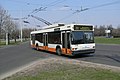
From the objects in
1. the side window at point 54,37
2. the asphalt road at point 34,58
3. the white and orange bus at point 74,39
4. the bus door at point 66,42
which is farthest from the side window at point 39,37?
the bus door at point 66,42

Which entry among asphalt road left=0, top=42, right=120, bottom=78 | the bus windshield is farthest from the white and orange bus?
asphalt road left=0, top=42, right=120, bottom=78

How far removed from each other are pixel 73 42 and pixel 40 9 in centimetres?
2288

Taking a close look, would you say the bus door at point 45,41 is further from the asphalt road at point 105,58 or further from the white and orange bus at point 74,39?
the asphalt road at point 105,58

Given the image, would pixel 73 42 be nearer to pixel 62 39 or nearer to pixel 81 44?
pixel 81 44

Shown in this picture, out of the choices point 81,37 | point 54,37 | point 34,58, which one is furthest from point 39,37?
point 81,37

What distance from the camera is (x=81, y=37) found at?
2058cm

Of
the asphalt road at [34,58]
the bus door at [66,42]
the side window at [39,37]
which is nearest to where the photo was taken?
the asphalt road at [34,58]

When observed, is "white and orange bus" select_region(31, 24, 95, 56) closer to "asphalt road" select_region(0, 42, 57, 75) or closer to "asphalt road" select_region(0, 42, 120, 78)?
"asphalt road" select_region(0, 42, 120, 78)

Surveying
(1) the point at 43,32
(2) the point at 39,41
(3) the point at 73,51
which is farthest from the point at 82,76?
(2) the point at 39,41

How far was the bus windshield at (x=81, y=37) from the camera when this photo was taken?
66.5ft

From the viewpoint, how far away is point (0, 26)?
6062cm

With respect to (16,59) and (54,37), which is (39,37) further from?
(16,59)

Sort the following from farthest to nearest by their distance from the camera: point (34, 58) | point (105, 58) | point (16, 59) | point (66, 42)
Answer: point (34, 58)
point (66, 42)
point (16, 59)
point (105, 58)

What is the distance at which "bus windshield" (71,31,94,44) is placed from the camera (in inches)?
798
